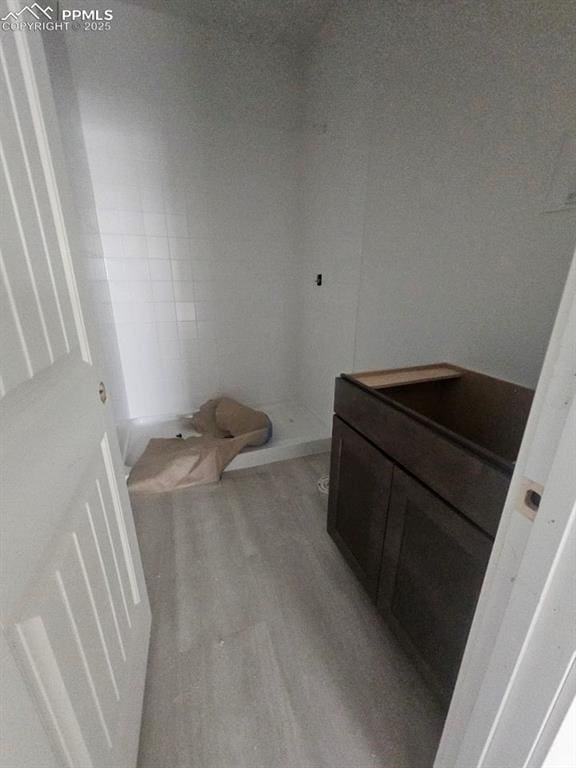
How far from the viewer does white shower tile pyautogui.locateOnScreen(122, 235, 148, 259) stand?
2.07 metres

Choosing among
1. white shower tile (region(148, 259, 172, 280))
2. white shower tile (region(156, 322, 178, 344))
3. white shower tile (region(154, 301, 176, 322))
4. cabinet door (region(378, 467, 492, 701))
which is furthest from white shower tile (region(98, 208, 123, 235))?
cabinet door (region(378, 467, 492, 701))

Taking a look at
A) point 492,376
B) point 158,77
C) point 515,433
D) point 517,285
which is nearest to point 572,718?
point 515,433

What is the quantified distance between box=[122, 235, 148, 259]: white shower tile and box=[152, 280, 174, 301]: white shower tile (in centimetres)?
20

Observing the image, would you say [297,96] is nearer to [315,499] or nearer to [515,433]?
[515,433]

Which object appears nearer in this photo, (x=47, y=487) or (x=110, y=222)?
→ (x=47, y=487)

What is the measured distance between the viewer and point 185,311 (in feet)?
7.64

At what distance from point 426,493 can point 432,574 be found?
0.69 feet

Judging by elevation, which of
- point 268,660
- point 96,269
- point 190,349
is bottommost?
point 268,660

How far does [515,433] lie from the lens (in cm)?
99

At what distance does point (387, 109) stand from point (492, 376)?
4.28 feet

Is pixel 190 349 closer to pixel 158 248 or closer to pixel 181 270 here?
pixel 181 270

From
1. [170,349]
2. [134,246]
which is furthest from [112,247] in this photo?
[170,349]

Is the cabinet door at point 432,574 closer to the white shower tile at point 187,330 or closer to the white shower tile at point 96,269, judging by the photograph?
the white shower tile at point 96,269

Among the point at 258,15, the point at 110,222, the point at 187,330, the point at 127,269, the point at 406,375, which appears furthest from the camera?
the point at 187,330
